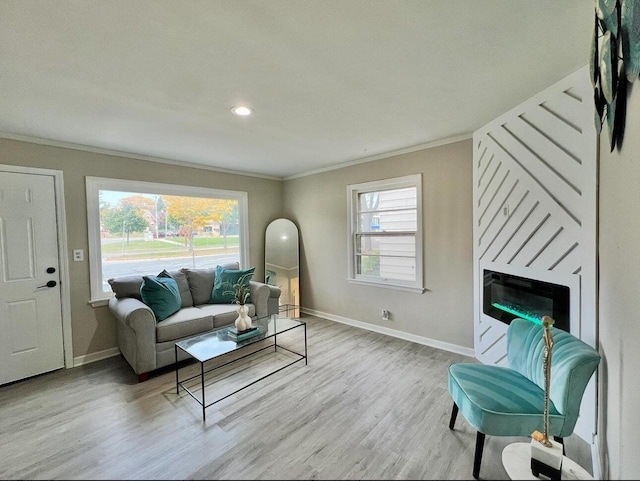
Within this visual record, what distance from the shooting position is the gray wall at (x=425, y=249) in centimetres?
296

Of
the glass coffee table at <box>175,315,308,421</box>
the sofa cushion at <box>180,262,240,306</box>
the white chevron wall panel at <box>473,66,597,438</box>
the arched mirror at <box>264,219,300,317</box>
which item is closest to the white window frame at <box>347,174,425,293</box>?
the white chevron wall panel at <box>473,66,597,438</box>

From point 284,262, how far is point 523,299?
128 inches

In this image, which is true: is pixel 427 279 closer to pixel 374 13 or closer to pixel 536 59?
pixel 536 59

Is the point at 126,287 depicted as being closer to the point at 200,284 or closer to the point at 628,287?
the point at 200,284

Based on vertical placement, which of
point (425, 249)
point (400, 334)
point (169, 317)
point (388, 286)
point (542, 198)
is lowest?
point (400, 334)

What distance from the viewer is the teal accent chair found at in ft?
3.50

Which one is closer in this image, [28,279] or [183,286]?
[28,279]

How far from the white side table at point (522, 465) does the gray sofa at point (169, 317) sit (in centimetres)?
286

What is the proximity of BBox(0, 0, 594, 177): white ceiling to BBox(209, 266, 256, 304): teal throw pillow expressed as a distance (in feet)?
5.58

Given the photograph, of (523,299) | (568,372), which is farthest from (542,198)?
(568,372)

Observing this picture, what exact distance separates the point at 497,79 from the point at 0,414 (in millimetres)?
4179

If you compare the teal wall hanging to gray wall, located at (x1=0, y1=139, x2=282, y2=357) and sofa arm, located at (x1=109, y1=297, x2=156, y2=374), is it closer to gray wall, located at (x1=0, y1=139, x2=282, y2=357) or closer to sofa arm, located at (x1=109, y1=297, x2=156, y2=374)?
sofa arm, located at (x1=109, y1=297, x2=156, y2=374)

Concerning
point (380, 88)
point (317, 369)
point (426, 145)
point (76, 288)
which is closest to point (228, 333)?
point (317, 369)

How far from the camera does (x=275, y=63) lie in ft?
5.27
